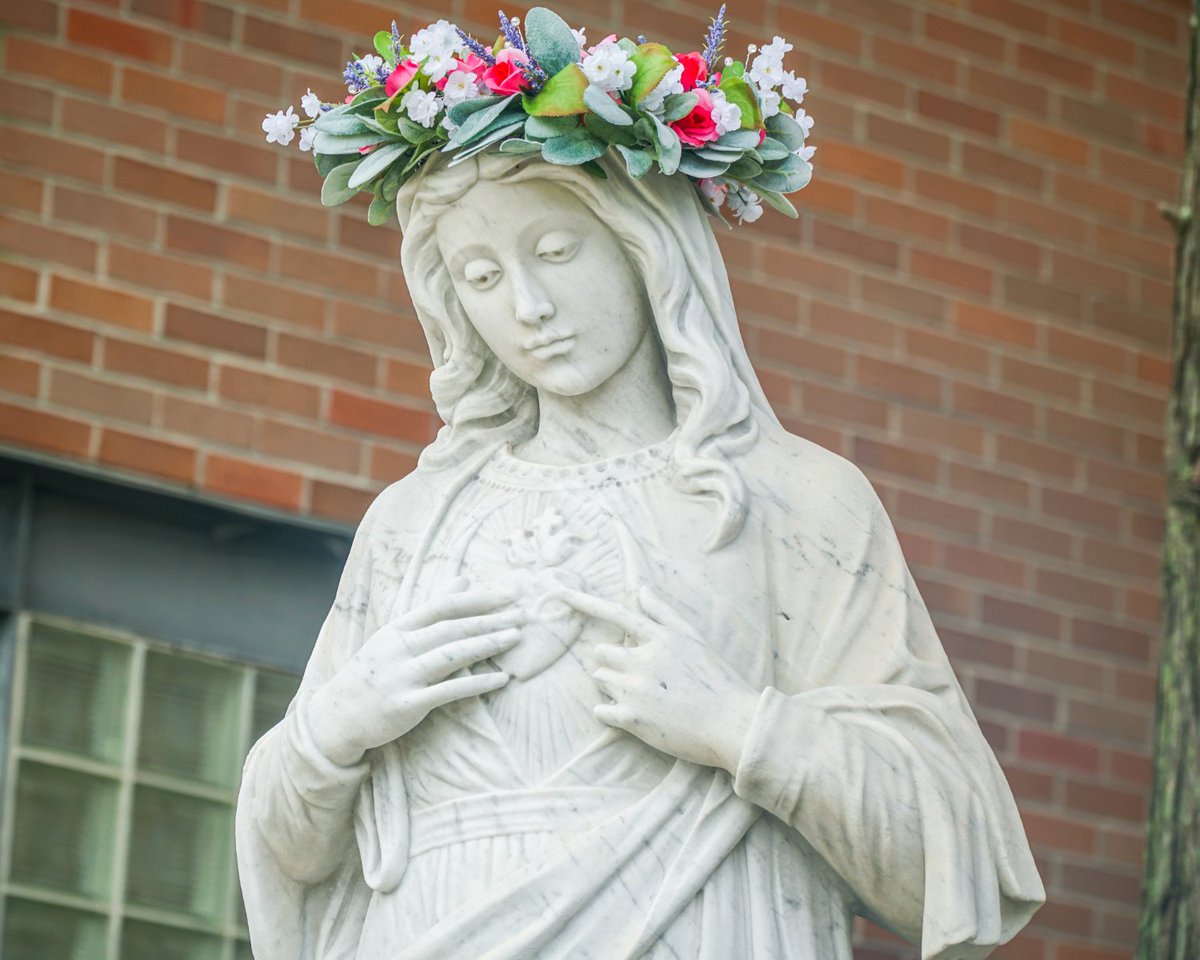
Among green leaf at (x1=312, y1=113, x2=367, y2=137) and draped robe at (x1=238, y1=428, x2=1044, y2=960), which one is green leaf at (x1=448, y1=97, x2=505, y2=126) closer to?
green leaf at (x1=312, y1=113, x2=367, y2=137)

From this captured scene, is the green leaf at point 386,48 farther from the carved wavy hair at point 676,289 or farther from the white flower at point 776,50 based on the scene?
the white flower at point 776,50

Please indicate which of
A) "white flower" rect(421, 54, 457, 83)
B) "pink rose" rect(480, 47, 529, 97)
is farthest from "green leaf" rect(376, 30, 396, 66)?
"pink rose" rect(480, 47, 529, 97)

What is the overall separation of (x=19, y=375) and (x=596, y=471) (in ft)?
9.86

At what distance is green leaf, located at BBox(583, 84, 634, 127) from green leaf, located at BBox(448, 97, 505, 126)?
0.17 m

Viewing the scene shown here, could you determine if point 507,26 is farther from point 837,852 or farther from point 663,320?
point 837,852

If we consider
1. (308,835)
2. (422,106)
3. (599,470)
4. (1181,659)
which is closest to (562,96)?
(422,106)

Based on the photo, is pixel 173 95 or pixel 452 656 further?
pixel 173 95

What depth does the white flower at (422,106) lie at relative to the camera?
5336 mm

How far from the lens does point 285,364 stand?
8.33 meters

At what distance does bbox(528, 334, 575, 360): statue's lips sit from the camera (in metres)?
5.32

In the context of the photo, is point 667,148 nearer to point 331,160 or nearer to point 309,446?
point 331,160

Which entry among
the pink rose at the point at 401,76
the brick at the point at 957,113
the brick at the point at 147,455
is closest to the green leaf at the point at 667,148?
the pink rose at the point at 401,76

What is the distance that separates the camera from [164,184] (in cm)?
829

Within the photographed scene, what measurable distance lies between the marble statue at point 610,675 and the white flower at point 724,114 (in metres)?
0.13
